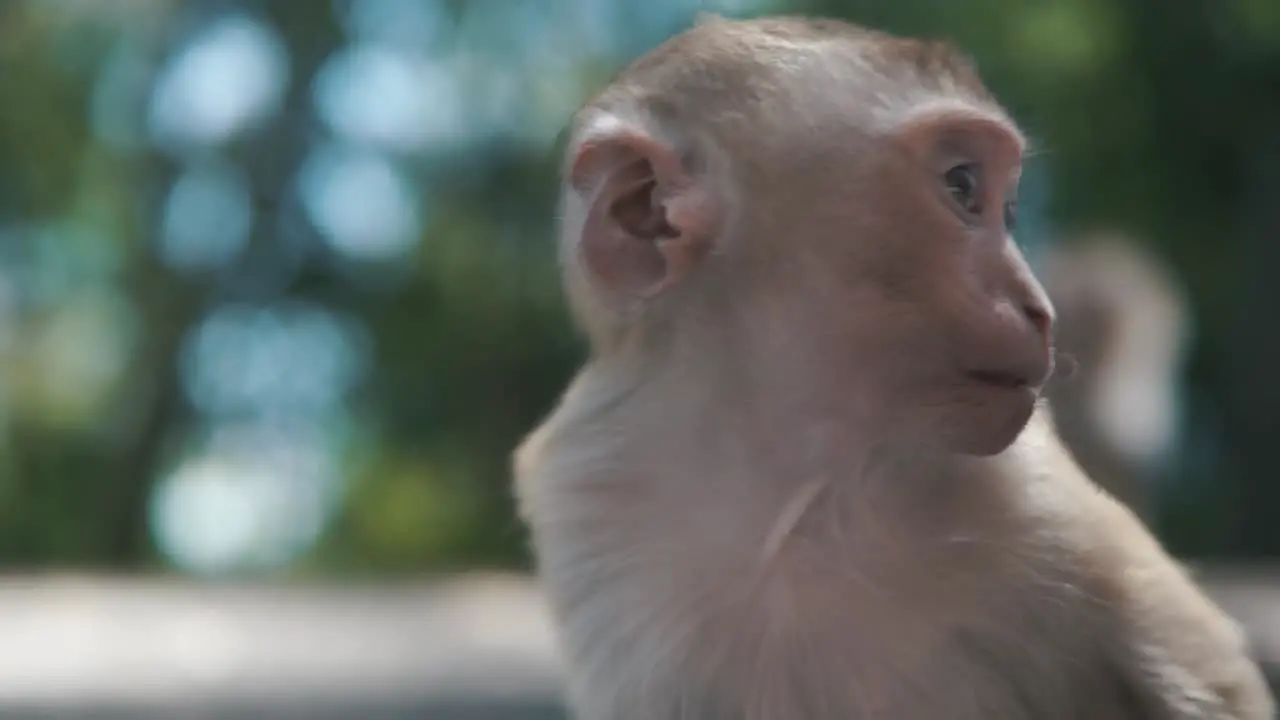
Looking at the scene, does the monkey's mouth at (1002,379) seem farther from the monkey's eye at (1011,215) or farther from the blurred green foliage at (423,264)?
the blurred green foliage at (423,264)

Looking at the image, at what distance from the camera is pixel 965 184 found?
1263 mm

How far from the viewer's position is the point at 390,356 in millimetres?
5582

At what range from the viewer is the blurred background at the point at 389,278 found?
3.89 metres

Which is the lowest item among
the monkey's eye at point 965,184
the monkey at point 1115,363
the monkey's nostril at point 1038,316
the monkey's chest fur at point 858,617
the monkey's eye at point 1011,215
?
the monkey at point 1115,363

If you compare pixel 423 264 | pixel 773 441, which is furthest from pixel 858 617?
pixel 423 264

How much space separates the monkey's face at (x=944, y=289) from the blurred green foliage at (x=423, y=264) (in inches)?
115

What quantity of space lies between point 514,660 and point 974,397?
1.58m

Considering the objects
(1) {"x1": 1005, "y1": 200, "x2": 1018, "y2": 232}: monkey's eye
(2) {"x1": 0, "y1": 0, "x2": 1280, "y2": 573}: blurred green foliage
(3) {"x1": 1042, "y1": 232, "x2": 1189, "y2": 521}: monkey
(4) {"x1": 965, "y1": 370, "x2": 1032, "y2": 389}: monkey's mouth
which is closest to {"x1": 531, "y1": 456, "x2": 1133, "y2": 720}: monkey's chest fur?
(4) {"x1": 965, "y1": 370, "x2": 1032, "y2": 389}: monkey's mouth

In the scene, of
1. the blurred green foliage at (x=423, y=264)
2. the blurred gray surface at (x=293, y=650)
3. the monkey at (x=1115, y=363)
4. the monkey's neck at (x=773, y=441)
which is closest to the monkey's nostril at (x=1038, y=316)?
the monkey's neck at (x=773, y=441)

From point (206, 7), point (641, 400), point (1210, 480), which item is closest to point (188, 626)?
point (641, 400)

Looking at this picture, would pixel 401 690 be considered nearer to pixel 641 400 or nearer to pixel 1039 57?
pixel 641 400

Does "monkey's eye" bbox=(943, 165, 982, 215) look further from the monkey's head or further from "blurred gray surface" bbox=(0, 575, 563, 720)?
"blurred gray surface" bbox=(0, 575, 563, 720)

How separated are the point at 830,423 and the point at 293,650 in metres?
1.70

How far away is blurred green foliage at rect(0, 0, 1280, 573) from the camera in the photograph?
4262 mm
